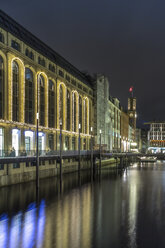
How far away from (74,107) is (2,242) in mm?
61237

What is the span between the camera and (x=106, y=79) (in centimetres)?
10981

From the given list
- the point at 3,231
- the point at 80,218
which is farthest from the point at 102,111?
the point at 3,231

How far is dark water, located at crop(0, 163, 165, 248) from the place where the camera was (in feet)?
63.5

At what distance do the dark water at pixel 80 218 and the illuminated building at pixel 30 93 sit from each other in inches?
341

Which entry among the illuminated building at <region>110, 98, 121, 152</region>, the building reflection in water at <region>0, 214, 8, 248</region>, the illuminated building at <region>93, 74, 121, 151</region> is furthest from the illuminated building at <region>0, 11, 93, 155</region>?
the illuminated building at <region>110, 98, 121, 152</region>

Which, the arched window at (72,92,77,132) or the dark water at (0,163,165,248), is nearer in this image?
the dark water at (0,163,165,248)

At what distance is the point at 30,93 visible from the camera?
53.0m

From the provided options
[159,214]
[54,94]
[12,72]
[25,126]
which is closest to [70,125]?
[54,94]

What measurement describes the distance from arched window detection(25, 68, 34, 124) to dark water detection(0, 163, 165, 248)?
1581 centimetres

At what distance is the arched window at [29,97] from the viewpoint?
51.5 metres

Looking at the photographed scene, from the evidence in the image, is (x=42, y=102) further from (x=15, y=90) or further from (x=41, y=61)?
(x=15, y=90)

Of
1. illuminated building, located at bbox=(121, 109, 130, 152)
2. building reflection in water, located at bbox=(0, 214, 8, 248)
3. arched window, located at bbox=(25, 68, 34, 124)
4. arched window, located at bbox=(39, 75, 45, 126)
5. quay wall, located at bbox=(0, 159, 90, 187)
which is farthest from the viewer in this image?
illuminated building, located at bbox=(121, 109, 130, 152)

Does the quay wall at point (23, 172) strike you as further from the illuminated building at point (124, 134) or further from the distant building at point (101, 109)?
the illuminated building at point (124, 134)

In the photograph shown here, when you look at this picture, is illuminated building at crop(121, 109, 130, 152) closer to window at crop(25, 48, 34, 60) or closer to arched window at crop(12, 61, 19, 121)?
window at crop(25, 48, 34, 60)
